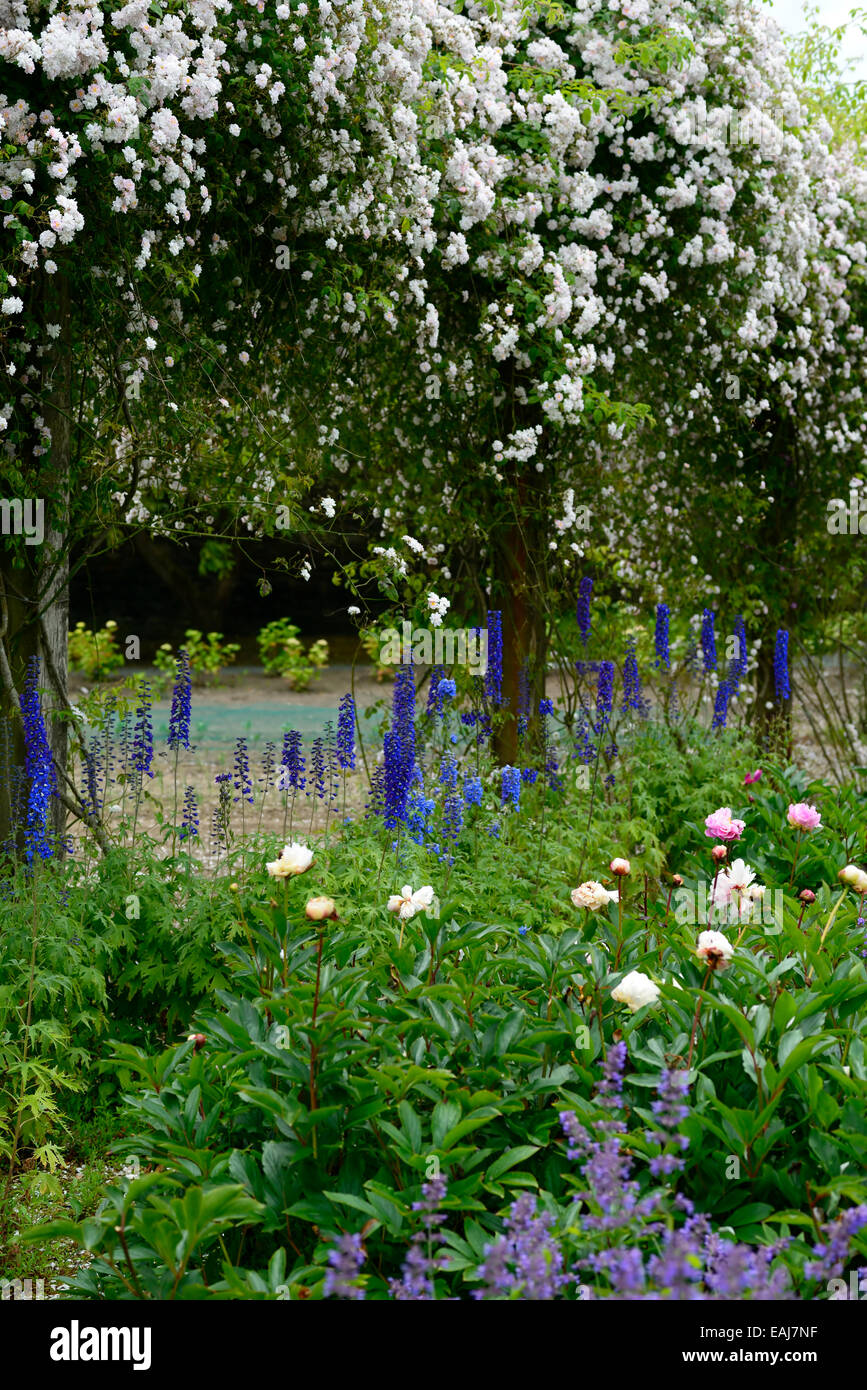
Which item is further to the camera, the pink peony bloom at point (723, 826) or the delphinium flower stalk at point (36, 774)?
the delphinium flower stalk at point (36, 774)

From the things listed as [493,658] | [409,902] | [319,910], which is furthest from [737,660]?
[319,910]

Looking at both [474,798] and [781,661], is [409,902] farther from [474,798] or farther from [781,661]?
[781,661]

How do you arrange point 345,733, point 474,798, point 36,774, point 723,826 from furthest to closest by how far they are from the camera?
point 474,798, point 345,733, point 36,774, point 723,826

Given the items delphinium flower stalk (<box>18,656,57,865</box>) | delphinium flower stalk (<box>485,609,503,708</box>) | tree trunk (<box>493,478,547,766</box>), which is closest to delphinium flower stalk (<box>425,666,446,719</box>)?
delphinium flower stalk (<box>485,609,503,708</box>)

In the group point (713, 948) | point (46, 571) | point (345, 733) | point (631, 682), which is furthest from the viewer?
point (631, 682)

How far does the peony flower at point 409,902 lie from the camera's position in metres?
2.35

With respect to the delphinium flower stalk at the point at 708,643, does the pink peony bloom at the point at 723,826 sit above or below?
below

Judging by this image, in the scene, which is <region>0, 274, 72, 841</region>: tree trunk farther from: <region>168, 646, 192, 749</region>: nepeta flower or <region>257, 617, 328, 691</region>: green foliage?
<region>257, 617, 328, 691</region>: green foliage

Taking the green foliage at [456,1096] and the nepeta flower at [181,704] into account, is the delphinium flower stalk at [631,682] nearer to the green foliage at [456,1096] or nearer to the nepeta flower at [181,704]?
the nepeta flower at [181,704]

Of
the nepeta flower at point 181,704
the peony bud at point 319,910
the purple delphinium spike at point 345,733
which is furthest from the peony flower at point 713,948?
the nepeta flower at point 181,704

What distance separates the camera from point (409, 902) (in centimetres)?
236

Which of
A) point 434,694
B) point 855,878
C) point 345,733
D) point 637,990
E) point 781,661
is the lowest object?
point 637,990

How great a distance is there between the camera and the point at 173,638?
15016 mm
